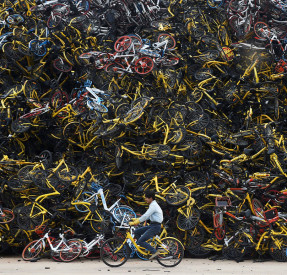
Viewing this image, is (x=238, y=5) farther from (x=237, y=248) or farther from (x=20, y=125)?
(x=237, y=248)

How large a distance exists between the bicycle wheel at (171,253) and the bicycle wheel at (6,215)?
180 inches

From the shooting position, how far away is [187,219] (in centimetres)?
1345

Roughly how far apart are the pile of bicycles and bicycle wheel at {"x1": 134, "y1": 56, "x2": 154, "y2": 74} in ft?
0.15

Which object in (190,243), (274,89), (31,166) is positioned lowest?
(190,243)

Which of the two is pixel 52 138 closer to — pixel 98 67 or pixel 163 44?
pixel 98 67

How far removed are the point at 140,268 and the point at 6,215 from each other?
445cm

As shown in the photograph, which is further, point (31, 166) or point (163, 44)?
point (163, 44)

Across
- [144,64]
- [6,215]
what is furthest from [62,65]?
[6,215]

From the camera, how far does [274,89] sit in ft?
53.4

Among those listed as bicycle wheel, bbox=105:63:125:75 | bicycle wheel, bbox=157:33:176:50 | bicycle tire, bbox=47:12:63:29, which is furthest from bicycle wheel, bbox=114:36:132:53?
bicycle tire, bbox=47:12:63:29

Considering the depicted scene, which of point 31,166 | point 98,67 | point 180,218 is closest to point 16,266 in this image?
point 31,166

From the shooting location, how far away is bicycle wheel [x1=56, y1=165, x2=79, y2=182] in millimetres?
13742

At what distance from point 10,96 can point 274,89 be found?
27.9ft

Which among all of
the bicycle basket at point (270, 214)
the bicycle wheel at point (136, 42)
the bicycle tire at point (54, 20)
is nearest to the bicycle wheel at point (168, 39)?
the bicycle wheel at point (136, 42)
